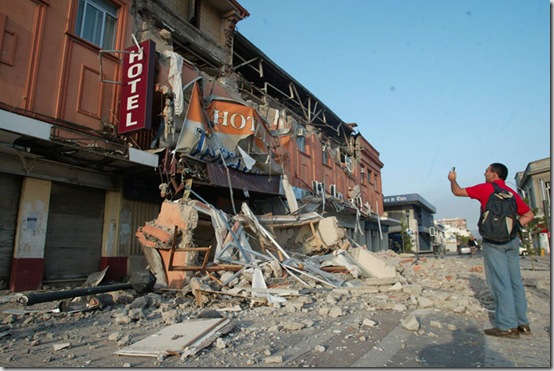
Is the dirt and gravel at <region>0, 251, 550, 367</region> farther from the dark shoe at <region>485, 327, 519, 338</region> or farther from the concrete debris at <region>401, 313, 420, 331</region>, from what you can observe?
the dark shoe at <region>485, 327, 519, 338</region>

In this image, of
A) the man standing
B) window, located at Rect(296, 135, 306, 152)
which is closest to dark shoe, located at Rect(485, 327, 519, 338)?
the man standing

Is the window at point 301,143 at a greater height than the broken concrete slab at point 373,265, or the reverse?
the window at point 301,143

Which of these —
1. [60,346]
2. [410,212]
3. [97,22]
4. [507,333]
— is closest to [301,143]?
[97,22]

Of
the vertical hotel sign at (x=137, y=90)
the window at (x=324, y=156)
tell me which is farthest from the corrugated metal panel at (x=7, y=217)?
the window at (x=324, y=156)

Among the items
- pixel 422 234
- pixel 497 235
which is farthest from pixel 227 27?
pixel 422 234

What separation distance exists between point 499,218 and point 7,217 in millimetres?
9384

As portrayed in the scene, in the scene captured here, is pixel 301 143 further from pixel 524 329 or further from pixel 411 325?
pixel 524 329

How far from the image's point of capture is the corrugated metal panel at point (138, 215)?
10344mm

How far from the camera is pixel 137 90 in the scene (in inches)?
357

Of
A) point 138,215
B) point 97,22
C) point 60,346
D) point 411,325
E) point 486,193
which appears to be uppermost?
point 97,22

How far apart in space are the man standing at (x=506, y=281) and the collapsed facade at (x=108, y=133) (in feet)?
23.1

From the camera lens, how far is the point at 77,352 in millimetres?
3621

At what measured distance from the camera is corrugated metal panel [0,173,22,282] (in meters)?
7.81

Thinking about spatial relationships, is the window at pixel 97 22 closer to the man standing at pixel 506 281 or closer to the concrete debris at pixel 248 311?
the concrete debris at pixel 248 311
